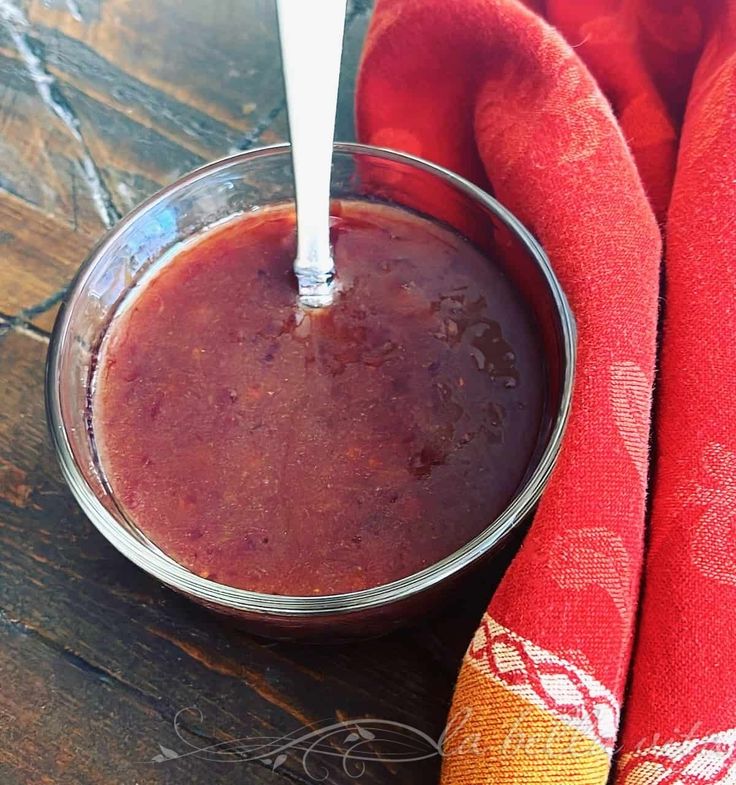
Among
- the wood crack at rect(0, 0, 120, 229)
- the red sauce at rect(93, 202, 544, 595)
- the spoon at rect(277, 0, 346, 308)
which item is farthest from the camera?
the wood crack at rect(0, 0, 120, 229)

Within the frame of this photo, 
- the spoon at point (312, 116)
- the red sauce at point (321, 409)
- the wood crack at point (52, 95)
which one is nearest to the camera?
the spoon at point (312, 116)

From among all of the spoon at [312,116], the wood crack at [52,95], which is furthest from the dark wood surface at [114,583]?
the spoon at [312,116]

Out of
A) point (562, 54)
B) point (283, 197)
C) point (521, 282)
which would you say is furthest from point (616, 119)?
point (283, 197)

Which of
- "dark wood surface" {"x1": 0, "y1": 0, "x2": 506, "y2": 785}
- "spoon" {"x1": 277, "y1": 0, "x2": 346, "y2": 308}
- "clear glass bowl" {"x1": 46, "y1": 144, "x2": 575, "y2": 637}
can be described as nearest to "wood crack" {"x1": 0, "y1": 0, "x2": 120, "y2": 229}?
"dark wood surface" {"x1": 0, "y1": 0, "x2": 506, "y2": 785}

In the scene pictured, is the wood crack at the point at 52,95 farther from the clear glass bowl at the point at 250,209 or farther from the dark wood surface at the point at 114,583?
the clear glass bowl at the point at 250,209

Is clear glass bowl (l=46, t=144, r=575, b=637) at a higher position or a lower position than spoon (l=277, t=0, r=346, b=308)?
lower

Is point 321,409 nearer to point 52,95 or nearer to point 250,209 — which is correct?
point 250,209

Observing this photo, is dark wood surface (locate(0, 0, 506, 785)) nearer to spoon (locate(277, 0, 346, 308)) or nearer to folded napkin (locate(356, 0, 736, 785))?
folded napkin (locate(356, 0, 736, 785))
